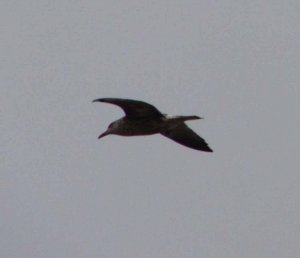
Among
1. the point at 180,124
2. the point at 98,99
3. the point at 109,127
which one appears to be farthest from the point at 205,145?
the point at 98,99

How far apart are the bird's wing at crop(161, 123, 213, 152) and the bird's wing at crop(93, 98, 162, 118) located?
251cm

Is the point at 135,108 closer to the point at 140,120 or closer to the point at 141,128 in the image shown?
the point at 140,120

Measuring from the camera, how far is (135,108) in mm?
23094

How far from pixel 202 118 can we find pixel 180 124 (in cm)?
341

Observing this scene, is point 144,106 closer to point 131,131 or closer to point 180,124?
point 131,131

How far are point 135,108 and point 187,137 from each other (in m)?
3.08

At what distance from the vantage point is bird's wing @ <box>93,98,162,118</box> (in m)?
22.4

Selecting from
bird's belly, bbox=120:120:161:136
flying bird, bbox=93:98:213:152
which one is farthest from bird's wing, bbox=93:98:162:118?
bird's belly, bbox=120:120:161:136

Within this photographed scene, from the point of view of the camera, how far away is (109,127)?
24.4 m

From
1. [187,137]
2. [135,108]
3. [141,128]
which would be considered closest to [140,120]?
[141,128]

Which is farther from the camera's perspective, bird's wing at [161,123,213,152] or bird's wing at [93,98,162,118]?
bird's wing at [161,123,213,152]

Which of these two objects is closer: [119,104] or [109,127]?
[119,104]

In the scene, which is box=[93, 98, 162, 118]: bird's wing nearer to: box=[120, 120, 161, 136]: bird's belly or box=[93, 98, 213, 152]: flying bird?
box=[93, 98, 213, 152]: flying bird

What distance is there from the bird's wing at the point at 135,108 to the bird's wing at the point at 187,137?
2513 millimetres
